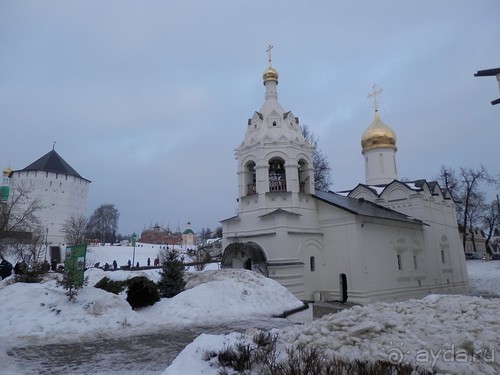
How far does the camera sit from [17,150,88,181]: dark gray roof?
6041 cm

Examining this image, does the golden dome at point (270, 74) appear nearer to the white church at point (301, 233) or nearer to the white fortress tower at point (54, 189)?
the white church at point (301, 233)

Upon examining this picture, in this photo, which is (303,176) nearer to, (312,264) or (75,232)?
(312,264)

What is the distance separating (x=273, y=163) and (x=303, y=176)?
79.6 inches

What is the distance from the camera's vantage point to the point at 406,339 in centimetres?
540

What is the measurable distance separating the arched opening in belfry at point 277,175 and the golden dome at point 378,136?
1472cm

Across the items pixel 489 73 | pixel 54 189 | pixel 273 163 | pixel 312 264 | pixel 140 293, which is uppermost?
pixel 54 189

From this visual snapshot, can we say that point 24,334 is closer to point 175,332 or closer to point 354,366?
point 175,332

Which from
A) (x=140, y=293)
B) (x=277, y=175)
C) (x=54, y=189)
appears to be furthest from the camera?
(x=54, y=189)

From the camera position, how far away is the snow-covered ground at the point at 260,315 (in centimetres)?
498

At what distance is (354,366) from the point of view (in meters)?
4.16

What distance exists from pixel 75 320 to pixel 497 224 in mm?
49346

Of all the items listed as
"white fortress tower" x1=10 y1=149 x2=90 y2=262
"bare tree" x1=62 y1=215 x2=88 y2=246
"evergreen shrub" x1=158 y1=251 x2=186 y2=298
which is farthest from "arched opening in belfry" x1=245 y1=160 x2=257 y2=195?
"white fortress tower" x1=10 y1=149 x2=90 y2=262

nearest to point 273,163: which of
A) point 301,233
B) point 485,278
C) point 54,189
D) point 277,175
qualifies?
point 277,175

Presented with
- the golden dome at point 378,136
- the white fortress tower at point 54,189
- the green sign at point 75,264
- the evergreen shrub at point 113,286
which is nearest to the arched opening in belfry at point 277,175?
the evergreen shrub at point 113,286
